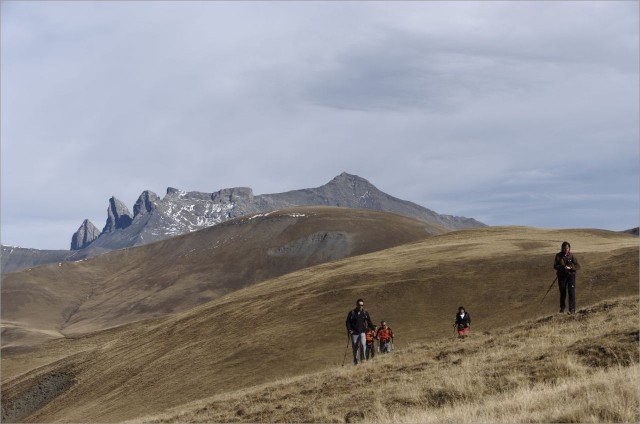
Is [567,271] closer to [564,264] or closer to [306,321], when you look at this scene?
[564,264]

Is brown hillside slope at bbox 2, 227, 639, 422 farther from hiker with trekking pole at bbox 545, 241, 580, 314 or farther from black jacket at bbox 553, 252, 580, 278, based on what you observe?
black jacket at bbox 553, 252, 580, 278

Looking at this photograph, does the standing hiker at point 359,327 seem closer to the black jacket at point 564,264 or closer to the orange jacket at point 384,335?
the orange jacket at point 384,335

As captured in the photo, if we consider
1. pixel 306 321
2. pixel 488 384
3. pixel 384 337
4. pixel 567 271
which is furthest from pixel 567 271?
pixel 306 321

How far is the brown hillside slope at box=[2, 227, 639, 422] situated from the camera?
4866 cm

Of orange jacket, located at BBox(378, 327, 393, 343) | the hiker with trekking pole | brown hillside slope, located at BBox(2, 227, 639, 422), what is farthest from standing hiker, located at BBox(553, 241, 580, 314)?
brown hillside slope, located at BBox(2, 227, 639, 422)

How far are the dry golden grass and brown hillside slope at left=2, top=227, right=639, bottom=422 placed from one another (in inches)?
698

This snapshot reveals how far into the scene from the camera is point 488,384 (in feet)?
64.7

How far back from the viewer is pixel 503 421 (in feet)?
46.2

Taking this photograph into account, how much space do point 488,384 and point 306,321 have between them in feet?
128

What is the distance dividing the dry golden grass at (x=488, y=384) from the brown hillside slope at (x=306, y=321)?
698 inches

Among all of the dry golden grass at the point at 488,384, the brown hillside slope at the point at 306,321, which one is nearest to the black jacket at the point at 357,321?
the dry golden grass at the point at 488,384

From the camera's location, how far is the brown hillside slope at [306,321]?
48.7 m

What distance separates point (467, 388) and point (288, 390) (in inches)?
307

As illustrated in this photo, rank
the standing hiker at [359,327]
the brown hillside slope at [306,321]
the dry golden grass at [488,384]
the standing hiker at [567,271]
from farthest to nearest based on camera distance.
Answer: the brown hillside slope at [306,321], the standing hiker at [359,327], the standing hiker at [567,271], the dry golden grass at [488,384]
